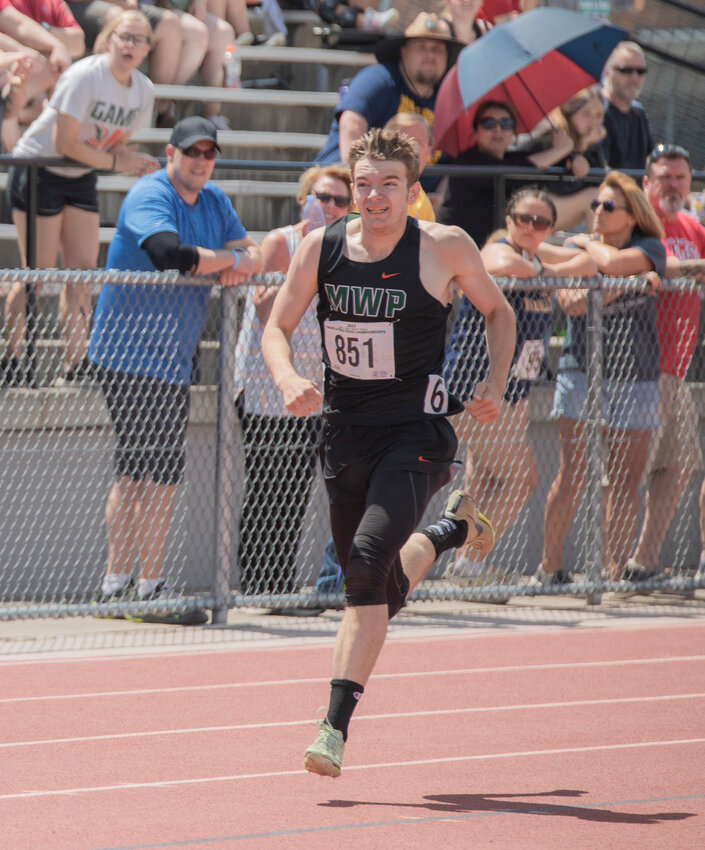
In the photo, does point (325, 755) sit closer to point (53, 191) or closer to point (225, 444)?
point (225, 444)

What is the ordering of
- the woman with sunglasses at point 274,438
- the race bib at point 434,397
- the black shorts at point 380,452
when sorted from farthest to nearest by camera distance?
the woman with sunglasses at point 274,438
the race bib at point 434,397
the black shorts at point 380,452

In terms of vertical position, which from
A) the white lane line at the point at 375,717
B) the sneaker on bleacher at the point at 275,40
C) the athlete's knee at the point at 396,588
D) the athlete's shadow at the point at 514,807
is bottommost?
the white lane line at the point at 375,717

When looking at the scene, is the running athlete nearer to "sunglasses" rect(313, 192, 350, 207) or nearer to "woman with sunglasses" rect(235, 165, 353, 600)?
"sunglasses" rect(313, 192, 350, 207)

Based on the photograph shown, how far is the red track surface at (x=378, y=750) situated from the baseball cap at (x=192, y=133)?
8.97 ft

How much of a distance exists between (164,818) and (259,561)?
3726mm

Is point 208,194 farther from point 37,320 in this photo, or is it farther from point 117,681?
point 117,681

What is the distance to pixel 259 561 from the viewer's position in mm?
8367

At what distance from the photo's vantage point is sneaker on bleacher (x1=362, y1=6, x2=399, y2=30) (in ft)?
45.0

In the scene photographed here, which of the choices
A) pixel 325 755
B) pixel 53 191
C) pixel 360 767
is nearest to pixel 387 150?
pixel 325 755

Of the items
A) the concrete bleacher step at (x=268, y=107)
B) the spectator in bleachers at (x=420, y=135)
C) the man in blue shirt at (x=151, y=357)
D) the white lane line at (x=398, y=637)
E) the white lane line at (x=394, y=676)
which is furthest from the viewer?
the concrete bleacher step at (x=268, y=107)

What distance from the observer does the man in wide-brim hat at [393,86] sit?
9594mm

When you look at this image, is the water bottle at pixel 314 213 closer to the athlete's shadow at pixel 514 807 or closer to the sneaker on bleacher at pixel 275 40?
the athlete's shadow at pixel 514 807

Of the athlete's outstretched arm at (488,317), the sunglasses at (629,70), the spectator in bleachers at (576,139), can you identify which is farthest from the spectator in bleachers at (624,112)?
the athlete's outstretched arm at (488,317)

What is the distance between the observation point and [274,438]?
8.41m
